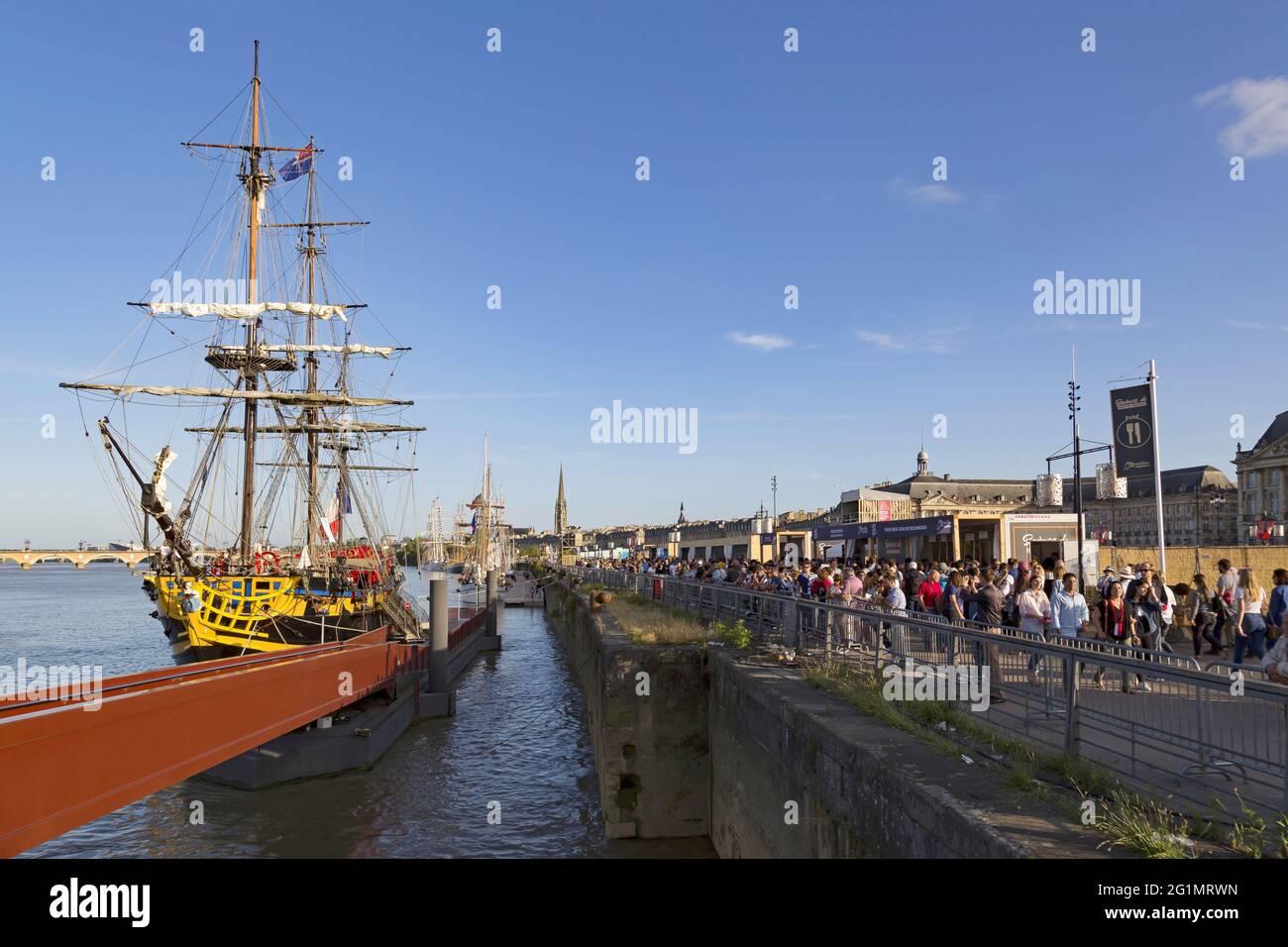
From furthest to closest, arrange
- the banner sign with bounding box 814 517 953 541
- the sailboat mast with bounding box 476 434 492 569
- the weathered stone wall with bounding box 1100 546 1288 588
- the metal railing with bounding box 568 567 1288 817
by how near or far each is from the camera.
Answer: the sailboat mast with bounding box 476 434 492 569
the banner sign with bounding box 814 517 953 541
the weathered stone wall with bounding box 1100 546 1288 588
the metal railing with bounding box 568 567 1288 817

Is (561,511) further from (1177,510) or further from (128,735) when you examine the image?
(128,735)

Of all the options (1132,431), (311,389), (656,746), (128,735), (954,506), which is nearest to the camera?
(128,735)

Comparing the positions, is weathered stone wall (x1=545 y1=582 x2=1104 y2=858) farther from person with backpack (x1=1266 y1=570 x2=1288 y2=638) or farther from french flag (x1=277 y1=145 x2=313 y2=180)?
french flag (x1=277 y1=145 x2=313 y2=180)

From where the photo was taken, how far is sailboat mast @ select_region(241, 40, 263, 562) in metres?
34.3

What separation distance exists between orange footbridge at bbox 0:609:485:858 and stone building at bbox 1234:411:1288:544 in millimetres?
104380

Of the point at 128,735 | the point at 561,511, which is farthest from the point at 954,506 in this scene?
the point at 561,511

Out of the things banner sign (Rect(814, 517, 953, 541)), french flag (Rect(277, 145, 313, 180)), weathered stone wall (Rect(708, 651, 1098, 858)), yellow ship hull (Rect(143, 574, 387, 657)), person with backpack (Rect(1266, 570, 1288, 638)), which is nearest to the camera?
weathered stone wall (Rect(708, 651, 1098, 858))

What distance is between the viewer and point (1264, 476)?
95.9m

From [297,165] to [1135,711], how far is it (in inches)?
1578

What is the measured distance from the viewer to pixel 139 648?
4672 cm

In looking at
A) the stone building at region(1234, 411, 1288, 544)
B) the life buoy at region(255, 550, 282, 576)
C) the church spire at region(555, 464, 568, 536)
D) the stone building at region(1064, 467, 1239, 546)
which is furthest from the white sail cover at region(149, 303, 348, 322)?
the church spire at region(555, 464, 568, 536)

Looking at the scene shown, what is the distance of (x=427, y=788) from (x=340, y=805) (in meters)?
1.82

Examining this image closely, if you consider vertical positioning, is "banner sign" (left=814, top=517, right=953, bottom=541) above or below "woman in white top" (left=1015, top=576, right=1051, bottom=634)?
above
